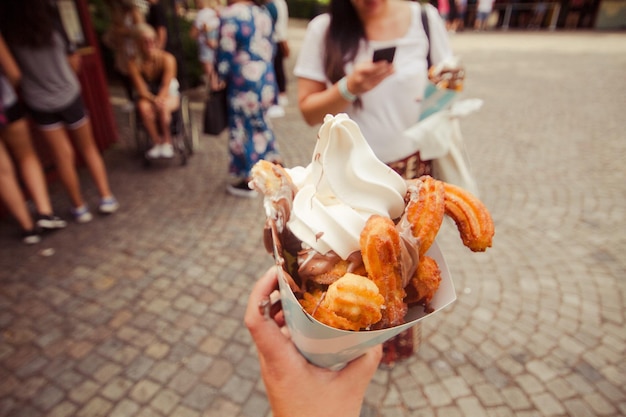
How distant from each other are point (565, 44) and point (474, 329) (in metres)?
15.5

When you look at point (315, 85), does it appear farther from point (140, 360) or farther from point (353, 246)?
point (140, 360)

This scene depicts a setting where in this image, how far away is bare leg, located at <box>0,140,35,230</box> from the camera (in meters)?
3.53

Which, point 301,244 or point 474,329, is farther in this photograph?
point 474,329

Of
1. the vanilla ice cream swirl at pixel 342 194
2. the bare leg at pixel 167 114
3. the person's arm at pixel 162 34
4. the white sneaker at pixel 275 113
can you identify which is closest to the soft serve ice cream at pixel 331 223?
the vanilla ice cream swirl at pixel 342 194

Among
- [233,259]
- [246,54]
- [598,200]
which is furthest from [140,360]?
[598,200]

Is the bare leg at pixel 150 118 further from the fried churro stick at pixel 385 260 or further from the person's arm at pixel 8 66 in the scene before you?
the fried churro stick at pixel 385 260

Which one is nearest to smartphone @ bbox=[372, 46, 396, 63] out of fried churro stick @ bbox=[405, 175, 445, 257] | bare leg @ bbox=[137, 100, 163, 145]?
fried churro stick @ bbox=[405, 175, 445, 257]

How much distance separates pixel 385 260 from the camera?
94 cm

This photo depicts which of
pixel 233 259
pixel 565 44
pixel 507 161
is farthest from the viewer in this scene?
pixel 565 44

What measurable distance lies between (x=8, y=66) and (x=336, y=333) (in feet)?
12.4

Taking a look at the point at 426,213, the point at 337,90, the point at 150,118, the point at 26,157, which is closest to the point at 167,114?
the point at 150,118

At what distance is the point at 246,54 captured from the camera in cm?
410

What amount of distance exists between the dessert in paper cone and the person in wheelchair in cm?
454

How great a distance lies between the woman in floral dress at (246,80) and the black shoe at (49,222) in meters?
1.77
